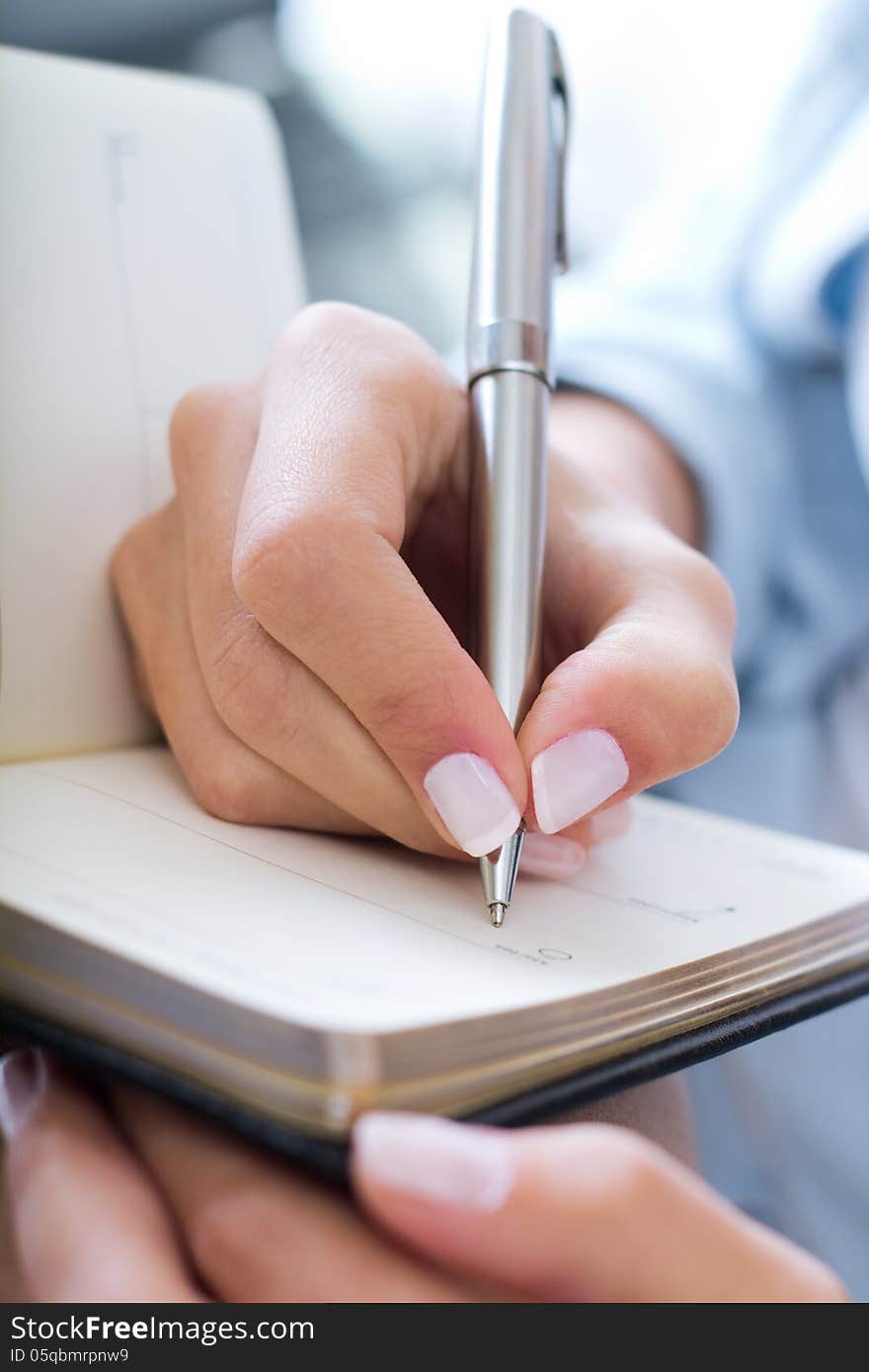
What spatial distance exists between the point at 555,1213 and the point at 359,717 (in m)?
0.10

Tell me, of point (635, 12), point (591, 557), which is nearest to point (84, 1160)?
point (591, 557)

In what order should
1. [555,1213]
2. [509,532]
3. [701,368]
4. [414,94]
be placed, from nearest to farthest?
1. [555,1213]
2. [509,532]
3. [701,368]
4. [414,94]

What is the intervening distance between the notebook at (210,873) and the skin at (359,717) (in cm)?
1

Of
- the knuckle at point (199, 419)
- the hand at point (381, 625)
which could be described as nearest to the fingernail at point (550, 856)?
the hand at point (381, 625)

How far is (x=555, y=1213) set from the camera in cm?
13

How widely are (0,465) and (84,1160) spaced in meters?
0.17

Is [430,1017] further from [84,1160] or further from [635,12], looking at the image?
[635,12]

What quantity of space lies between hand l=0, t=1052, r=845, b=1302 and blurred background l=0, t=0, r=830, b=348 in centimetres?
45

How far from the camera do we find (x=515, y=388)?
0.80 ft

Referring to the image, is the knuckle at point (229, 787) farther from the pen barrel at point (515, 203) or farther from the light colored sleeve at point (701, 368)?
the light colored sleeve at point (701, 368)

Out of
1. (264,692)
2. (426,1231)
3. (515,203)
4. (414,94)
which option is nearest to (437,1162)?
(426,1231)

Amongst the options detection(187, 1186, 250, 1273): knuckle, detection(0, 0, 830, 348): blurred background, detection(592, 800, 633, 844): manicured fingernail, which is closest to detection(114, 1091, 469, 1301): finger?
detection(187, 1186, 250, 1273): knuckle

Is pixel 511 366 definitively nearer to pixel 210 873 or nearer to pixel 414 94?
pixel 210 873

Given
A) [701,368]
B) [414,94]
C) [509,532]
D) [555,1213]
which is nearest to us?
[555,1213]
